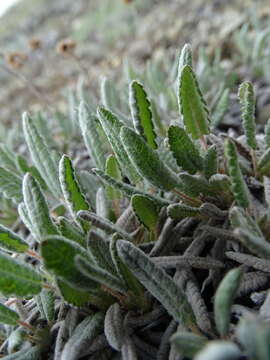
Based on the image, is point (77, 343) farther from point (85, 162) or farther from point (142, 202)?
point (85, 162)

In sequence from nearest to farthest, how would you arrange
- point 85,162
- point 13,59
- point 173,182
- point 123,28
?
point 173,182, point 85,162, point 13,59, point 123,28

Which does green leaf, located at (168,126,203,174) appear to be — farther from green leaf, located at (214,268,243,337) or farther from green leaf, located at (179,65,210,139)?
green leaf, located at (214,268,243,337)

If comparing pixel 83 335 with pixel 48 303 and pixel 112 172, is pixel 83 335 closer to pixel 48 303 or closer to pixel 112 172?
pixel 48 303

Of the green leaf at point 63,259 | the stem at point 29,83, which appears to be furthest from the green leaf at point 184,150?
the stem at point 29,83

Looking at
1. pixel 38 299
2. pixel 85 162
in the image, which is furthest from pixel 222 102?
pixel 38 299

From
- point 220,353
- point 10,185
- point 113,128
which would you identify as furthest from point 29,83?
point 220,353
